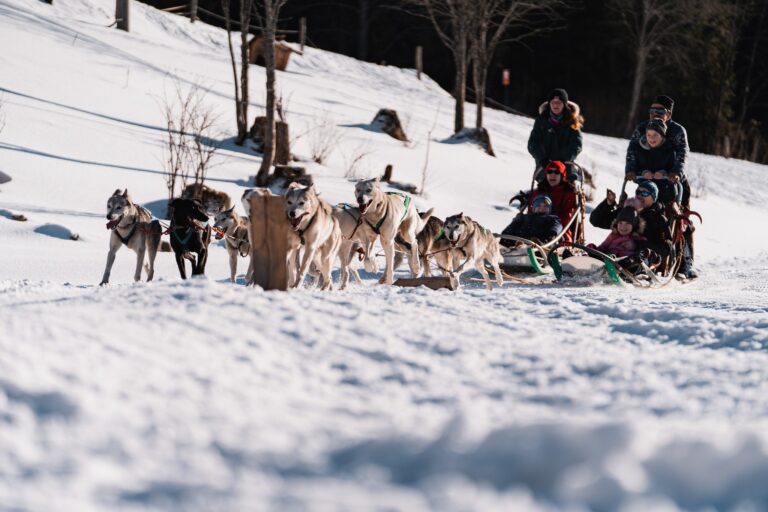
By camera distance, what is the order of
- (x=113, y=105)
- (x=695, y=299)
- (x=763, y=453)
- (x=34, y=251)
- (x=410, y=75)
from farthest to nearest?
(x=410, y=75) < (x=113, y=105) < (x=34, y=251) < (x=695, y=299) < (x=763, y=453)

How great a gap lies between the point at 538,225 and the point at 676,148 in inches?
62.9

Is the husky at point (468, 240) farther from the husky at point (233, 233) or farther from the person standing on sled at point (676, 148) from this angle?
the person standing on sled at point (676, 148)

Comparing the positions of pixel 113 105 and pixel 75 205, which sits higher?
pixel 113 105

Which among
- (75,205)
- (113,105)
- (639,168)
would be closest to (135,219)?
(75,205)

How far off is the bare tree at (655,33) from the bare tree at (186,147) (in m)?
16.6

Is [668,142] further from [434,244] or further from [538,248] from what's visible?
[434,244]

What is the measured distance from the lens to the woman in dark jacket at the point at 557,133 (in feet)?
29.4

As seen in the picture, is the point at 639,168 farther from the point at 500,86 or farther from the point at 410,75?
the point at 500,86

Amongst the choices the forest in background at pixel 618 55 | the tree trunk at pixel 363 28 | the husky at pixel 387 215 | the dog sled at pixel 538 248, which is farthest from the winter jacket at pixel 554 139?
the tree trunk at pixel 363 28

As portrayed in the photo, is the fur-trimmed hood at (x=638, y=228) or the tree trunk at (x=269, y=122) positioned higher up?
the tree trunk at (x=269, y=122)

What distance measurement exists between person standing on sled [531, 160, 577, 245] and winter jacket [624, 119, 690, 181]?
0.60 meters

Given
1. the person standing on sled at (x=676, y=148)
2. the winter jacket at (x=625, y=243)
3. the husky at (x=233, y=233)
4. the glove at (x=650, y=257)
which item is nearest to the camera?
the husky at (x=233, y=233)

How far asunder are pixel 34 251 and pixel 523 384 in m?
6.16

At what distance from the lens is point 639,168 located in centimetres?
884
